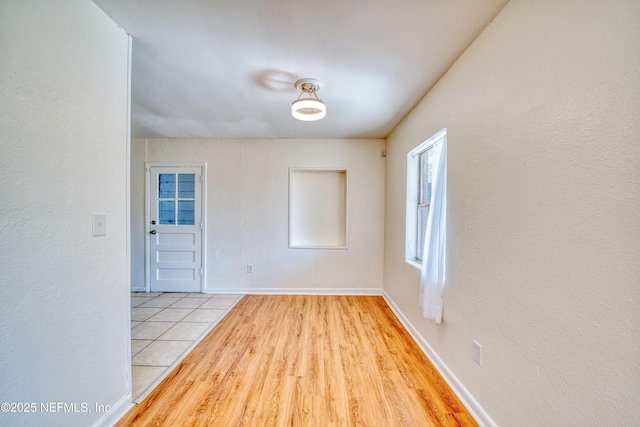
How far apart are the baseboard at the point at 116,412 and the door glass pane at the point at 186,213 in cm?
267

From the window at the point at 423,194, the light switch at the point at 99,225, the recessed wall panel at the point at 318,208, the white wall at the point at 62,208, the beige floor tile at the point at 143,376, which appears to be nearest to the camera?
the white wall at the point at 62,208

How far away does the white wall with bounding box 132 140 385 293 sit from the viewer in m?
3.88

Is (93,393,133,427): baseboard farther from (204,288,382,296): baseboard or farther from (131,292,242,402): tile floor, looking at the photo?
(204,288,382,296): baseboard

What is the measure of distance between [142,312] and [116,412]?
1916 mm

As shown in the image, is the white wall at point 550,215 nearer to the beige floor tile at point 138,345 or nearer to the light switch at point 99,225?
the light switch at point 99,225

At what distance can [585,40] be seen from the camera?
0.94 meters

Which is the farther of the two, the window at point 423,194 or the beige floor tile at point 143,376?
the window at point 423,194

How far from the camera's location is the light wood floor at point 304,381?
155 centimetres

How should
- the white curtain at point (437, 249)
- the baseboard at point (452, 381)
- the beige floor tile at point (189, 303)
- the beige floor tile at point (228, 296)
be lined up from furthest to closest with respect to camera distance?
the beige floor tile at point (228, 296), the beige floor tile at point (189, 303), the white curtain at point (437, 249), the baseboard at point (452, 381)

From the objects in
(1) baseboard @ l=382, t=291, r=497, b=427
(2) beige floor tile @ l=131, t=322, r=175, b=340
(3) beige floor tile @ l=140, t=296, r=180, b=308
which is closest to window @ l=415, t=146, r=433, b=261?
(1) baseboard @ l=382, t=291, r=497, b=427

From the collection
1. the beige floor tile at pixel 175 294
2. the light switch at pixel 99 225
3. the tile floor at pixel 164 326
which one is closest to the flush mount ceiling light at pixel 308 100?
the light switch at pixel 99 225

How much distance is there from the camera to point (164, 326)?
9.09 ft

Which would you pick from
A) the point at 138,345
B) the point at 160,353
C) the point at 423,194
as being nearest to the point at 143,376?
the point at 160,353

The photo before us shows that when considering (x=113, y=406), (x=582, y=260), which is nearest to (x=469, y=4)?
(x=582, y=260)
